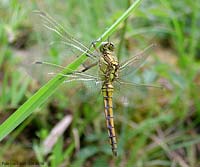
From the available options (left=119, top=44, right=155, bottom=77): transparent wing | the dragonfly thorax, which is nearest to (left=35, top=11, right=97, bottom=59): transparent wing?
the dragonfly thorax

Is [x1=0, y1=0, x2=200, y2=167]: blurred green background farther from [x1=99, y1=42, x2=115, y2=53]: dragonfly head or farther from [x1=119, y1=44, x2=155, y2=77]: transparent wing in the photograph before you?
[x1=99, y1=42, x2=115, y2=53]: dragonfly head

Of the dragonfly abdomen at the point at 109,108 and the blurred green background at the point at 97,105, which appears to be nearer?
the dragonfly abdomen at the point at 109,108

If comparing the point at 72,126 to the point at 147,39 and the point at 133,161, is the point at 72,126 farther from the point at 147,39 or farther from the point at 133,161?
the point at 147,39

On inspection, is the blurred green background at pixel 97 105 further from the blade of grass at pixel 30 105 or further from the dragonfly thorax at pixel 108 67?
the blade of grass at pixel 30 105

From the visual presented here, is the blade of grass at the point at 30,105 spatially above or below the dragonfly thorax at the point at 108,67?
below

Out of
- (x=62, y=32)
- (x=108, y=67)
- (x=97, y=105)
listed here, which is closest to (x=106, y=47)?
(x=108, y=67)

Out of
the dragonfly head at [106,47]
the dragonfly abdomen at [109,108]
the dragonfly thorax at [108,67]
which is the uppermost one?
the dragonfly head at [106,47]

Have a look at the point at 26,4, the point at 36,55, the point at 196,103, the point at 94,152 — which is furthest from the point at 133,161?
the point at 26,4

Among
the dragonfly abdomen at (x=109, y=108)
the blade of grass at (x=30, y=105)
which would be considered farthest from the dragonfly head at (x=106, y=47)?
the blade of grass at (x=30, y=105)

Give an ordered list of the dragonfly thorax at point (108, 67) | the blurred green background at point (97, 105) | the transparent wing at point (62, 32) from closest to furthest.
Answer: the transparent wing at point (62, 32) < the dragonfly thorax at point (108, 67) < the blurred green background at point (97, 105)
